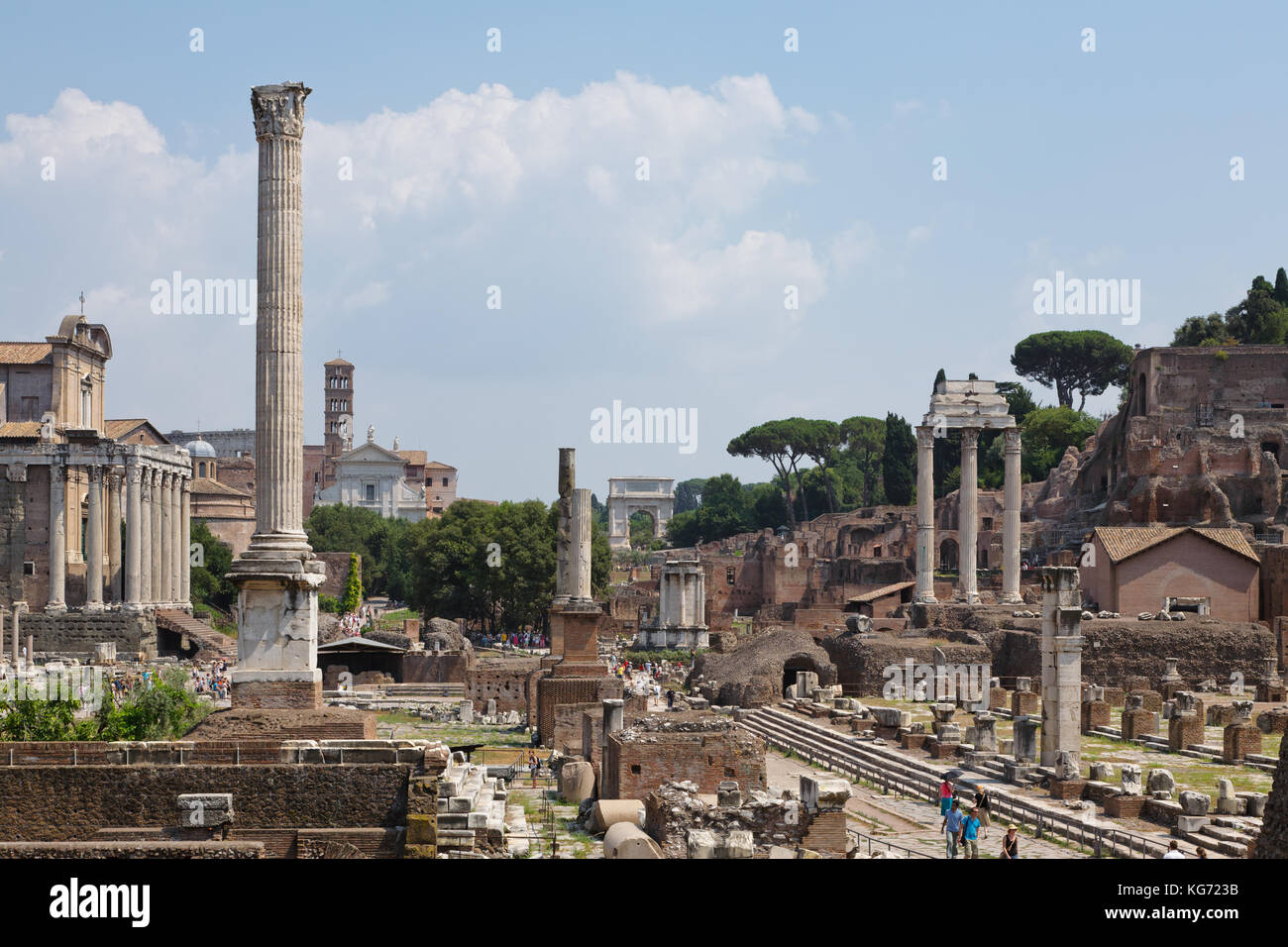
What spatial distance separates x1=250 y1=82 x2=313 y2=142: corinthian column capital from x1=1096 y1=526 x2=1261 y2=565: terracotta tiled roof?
123 ft

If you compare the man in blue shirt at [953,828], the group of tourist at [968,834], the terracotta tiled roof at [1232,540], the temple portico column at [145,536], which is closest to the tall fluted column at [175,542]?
the temple portico column at [145,536]

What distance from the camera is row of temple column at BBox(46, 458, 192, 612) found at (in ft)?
186

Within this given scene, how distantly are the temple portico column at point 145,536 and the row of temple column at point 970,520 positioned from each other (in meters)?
29.9

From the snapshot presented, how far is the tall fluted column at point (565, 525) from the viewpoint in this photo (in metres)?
34.7

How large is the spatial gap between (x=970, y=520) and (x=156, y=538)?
32562mm

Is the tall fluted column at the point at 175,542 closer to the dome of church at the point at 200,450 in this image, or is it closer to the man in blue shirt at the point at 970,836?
the dome of church at the point at 200,450

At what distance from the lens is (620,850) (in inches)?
637

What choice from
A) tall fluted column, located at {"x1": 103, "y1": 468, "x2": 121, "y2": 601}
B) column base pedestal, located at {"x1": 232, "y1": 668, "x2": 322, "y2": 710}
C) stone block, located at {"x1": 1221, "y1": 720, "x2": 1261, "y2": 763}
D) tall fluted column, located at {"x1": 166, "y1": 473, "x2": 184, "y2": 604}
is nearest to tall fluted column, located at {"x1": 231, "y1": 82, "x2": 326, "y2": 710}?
column base pedestal, located at {"x1": 232, "y1": 668, "x2": 322, "y2": 710}

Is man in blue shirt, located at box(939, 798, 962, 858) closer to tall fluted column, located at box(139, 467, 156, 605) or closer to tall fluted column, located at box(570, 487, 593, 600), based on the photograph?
tall fluted column, located at box(570, 487, 593, 600)

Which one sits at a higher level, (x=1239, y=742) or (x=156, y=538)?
(x=156, y=538)

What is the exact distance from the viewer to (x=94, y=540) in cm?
5697

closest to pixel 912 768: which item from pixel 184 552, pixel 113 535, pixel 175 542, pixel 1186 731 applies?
pixel 1186 731

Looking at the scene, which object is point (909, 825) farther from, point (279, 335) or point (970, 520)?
point (970, 520)
